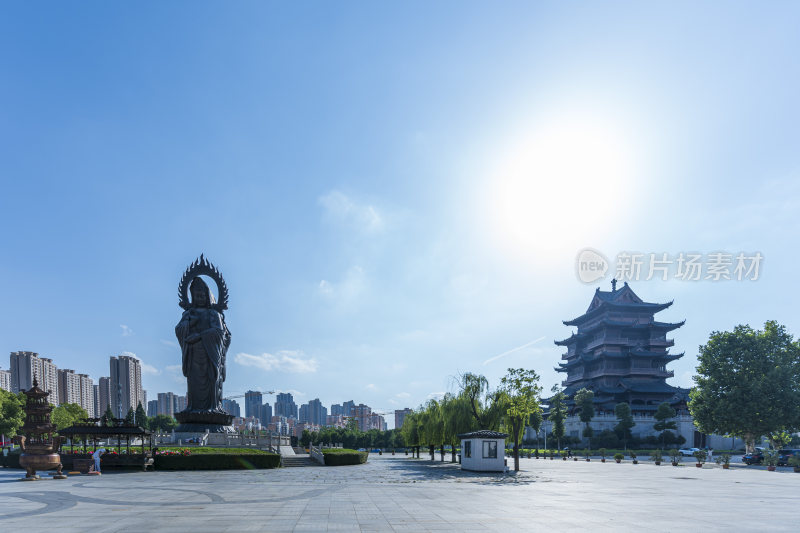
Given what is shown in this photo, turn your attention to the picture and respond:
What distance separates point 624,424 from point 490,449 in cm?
4154

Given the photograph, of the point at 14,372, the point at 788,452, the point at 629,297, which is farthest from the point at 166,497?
the point at 14,372

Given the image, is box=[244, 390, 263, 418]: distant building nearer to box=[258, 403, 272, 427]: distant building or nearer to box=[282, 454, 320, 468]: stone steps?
box=[258, 403, 272, 427]: distant building

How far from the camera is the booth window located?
30.3 metres

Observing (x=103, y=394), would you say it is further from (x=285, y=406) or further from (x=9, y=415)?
(x=285, y=406)

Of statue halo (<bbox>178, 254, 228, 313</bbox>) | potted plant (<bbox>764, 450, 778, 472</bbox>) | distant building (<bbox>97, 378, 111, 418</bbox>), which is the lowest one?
distant building (<bbox>97, 378, 111, 418</bbox>)

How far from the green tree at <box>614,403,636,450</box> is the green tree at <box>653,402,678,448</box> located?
9.29 ft

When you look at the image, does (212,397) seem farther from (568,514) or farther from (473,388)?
(568,514)

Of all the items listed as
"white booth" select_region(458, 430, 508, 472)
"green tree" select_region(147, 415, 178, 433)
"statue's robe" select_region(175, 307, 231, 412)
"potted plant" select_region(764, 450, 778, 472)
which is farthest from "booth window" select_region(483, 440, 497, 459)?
"green tree" select_region(147, 415, 178, 433)

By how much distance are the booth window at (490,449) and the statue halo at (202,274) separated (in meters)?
26.4

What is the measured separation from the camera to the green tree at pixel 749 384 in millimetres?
40656

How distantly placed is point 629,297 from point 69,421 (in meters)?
77.3

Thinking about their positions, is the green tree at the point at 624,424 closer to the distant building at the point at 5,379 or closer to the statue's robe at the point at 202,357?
the statue's robe at the point at 202,357

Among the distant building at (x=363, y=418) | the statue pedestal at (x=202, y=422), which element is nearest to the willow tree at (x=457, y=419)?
the statue pedestal at (x=202, y=422)

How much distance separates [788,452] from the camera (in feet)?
127
